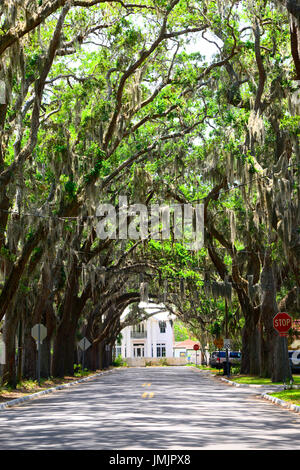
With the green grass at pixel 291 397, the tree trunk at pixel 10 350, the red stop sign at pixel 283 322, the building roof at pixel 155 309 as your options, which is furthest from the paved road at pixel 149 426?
the building roof at pixel 155 309

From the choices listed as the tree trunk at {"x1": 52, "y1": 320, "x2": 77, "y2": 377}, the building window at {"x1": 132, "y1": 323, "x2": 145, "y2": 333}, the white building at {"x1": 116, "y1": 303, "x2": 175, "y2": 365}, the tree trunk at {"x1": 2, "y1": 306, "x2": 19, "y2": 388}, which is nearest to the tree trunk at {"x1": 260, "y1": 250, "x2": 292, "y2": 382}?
the tree trunk at {"x1": 2, "y1": 306, "x2": 19, "y2": 388}

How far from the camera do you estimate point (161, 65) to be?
24.3m

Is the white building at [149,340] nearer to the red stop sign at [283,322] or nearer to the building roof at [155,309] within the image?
the building roof at [155,309]

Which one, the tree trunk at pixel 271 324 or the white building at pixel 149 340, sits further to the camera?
the white building at pixel 149 340

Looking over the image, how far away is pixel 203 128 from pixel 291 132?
6.61m

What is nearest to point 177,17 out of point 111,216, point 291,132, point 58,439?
point 291,132

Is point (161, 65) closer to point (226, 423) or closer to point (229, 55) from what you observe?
point (229, 55)

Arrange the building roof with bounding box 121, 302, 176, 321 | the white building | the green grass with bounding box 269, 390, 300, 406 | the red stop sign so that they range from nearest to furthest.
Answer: the green grass with bounding box 269, 390, 300, 406 < the red stop sign < the building roof with bounding box 121, 302, 176, 321 < the white building

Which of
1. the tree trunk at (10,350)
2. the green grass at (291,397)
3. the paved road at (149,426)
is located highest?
the tree trunk at (10,350)

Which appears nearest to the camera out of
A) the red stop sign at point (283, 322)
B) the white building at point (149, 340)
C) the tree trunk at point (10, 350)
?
the red stop sign at point (283, 322)

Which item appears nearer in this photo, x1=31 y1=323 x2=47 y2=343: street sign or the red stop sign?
the red stop sign

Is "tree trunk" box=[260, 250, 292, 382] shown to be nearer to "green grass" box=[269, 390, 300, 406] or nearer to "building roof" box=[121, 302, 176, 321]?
"green grass" box=[269, 390, 300, 406]

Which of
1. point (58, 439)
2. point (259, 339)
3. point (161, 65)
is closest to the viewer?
point (58, 439)

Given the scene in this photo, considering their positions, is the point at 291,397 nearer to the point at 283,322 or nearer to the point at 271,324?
the point at 283,322
